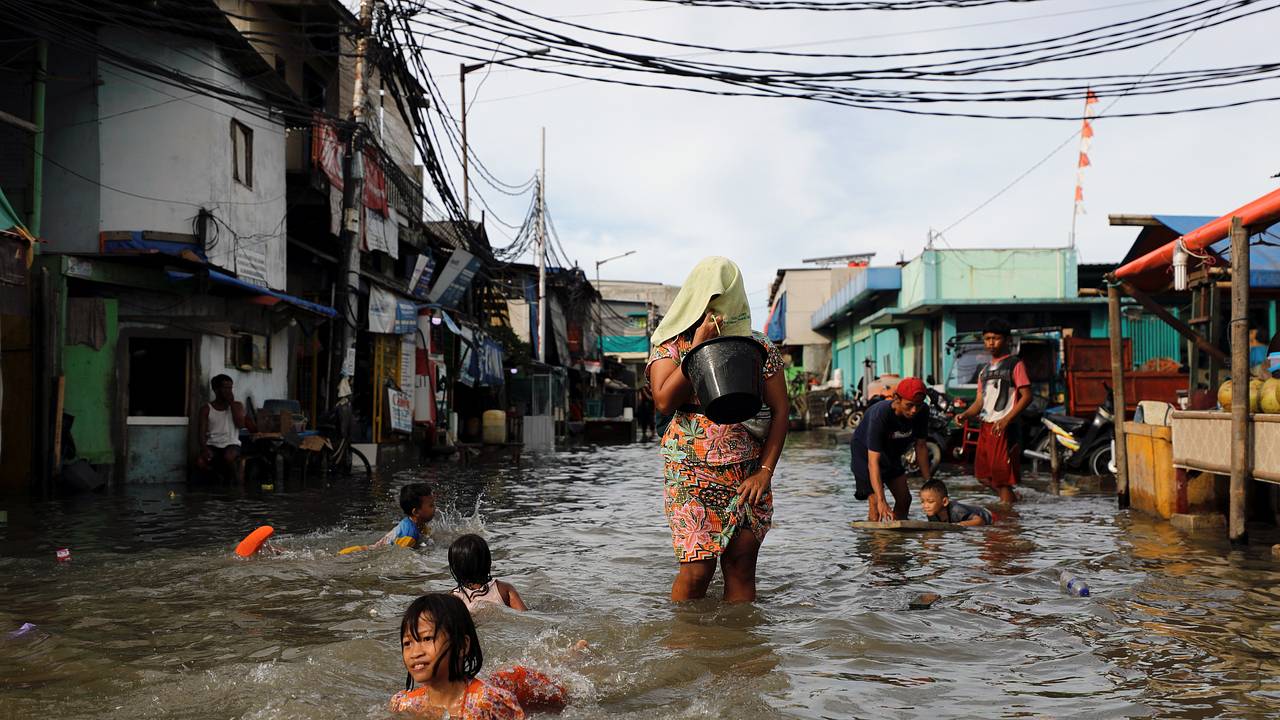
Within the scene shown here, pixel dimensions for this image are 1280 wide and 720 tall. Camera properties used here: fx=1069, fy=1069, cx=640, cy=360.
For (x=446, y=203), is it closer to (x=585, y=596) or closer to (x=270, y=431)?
(x=270, y=431)

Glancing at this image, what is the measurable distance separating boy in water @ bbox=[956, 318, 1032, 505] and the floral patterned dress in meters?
5.76

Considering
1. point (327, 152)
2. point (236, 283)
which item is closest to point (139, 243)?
point (236, 283)

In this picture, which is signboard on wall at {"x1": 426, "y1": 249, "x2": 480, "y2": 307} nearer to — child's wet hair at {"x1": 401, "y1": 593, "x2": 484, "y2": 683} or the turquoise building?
the turquoise building

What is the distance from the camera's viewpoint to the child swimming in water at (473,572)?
195 inches

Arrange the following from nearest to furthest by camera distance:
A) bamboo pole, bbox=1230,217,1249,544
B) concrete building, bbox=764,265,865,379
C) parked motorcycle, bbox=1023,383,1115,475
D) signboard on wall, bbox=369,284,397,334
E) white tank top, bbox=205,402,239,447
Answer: bamboo pole, bbox=1230,217,1249,544, white tank top, bbox=205,402,239,447, parked motorcycle, bbox=1023,383,1115,475, signboard on wall, bbox=369,284,397,334, concrete building, bbox=764,265,865,379

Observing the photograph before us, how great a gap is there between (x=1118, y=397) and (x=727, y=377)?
765 centimetres

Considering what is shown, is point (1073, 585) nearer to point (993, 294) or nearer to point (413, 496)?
point (413, 496)

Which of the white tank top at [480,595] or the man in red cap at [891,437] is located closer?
the white tank top at [480,595]

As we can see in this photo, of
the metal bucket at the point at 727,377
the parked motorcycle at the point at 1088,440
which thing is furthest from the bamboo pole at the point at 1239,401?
the parked motorcycle at the point at 1088,440

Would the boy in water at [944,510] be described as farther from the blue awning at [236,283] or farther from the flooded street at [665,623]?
the blue awning at [236,283]

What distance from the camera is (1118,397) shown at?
1052cm

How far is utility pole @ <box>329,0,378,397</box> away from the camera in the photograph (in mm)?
16094

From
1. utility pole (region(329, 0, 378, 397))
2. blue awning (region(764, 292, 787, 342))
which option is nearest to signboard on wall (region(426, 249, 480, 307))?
utility pole (region(329, 0, 378, 397))

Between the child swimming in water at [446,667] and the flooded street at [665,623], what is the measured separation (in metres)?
0.31
